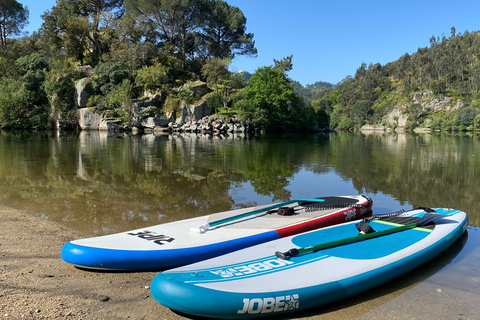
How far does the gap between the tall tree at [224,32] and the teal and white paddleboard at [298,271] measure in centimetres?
5412

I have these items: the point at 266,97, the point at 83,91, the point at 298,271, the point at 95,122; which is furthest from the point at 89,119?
the point at 298,271

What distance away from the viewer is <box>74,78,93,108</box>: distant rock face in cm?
4519

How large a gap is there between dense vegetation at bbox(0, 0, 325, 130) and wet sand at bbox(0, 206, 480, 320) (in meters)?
40.6

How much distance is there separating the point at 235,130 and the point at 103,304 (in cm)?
4172

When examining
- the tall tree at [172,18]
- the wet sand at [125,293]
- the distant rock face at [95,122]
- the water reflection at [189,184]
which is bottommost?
the wet sand at [125,293]

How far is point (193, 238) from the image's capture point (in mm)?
4660

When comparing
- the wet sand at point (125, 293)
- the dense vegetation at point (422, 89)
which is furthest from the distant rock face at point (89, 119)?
the dense vegetation at point (422, 89)

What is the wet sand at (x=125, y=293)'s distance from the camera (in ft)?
10.8

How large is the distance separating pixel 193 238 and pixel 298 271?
1.66 m

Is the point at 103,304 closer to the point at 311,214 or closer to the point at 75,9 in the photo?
the point at 311,214

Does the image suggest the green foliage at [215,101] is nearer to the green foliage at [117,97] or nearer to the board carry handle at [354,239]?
the green foliage at [117,97]

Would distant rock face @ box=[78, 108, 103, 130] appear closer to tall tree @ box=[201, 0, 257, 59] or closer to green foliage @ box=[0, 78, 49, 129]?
green foliage @ box=[0, 78, 49, 129]

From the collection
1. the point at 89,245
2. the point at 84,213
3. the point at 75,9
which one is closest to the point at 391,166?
the point at 84,213

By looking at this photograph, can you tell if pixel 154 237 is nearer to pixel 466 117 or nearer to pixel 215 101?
pixel 215 101
